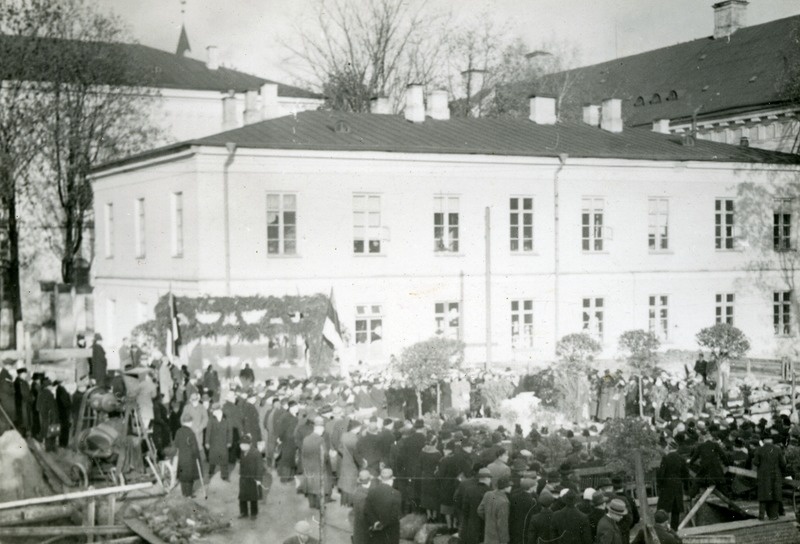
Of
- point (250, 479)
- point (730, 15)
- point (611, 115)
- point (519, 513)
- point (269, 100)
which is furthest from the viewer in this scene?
point (611, 115)

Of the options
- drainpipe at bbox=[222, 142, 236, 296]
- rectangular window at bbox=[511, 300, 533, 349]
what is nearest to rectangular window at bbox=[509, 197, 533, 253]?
rectangular window at bbox=[511, 300, 533, 349]

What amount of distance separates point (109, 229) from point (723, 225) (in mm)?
18140

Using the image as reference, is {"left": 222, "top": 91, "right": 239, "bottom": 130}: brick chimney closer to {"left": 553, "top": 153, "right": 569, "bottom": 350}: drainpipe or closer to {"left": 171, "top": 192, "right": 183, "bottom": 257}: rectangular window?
{"left": 171, "top": 192, "right": 183, "bottom": 257}: rectangular window

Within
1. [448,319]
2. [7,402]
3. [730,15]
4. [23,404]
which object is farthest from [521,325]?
[7,402]

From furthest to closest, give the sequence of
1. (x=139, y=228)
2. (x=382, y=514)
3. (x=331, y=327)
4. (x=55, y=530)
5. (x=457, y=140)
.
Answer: (x=139, y=228) → (x=457, y=140) → (x=331, y=327) → (x=382, y=514) → (x=55, y=530)

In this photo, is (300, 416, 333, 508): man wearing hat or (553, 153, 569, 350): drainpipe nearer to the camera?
(300, 416, 333, 508): man wearing hat

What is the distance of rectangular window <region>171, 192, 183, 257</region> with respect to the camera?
23016 millimetres

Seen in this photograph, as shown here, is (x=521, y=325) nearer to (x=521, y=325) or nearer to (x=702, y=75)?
(x=521, y=325)

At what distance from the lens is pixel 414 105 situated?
2811 centimetres

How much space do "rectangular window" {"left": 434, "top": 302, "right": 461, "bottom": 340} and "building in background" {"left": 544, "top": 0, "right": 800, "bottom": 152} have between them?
10241 mm

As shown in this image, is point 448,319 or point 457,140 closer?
point 448,319

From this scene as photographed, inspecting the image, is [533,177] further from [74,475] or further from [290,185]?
[74,475]

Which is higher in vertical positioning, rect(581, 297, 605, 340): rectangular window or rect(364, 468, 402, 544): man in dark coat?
rect(581, 297, 605, 340): rectangular window

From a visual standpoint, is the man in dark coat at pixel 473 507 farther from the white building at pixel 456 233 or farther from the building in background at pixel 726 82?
the building in background at pixel 726 82
